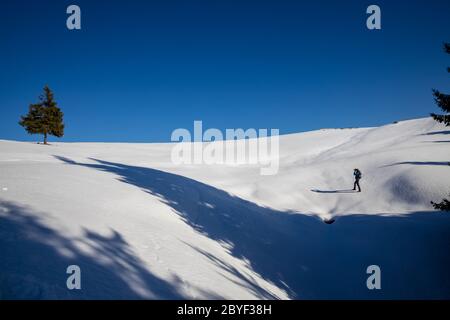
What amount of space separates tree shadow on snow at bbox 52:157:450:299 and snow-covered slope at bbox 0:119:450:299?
0.05 meters

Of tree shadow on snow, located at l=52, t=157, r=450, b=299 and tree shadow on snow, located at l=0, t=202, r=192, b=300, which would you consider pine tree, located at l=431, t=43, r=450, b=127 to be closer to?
tree shadow on snow, located at l=52, t=157, r=450, b=299

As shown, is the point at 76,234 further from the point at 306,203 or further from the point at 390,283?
the point at 306,203

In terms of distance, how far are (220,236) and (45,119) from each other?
127 ft

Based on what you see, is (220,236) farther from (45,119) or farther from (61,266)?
(45,119)

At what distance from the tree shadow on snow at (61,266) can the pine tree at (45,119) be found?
37.6 m

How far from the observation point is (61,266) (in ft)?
13.4

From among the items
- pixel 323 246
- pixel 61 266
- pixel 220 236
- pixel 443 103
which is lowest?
pixel 323 246

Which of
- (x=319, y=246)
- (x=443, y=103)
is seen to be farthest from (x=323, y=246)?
(x=443, y=103)

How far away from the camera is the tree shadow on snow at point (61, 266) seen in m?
3.61

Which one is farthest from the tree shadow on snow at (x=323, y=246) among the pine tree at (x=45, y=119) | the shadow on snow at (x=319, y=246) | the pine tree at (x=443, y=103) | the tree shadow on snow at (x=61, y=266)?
the pine tree at (x=45, y=119)

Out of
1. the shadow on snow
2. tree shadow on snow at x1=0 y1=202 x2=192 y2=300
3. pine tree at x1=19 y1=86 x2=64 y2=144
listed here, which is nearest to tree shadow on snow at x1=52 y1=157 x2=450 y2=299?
the shadow on snow

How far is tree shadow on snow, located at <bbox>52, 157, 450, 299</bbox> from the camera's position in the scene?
8.02m
